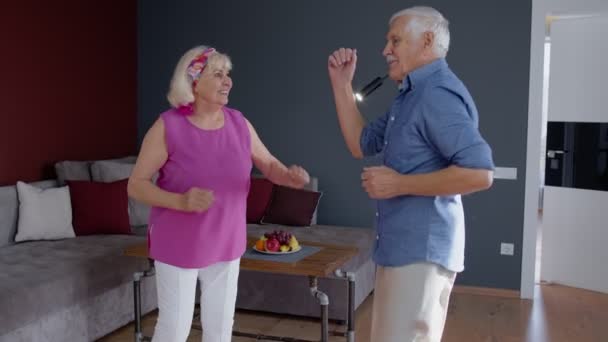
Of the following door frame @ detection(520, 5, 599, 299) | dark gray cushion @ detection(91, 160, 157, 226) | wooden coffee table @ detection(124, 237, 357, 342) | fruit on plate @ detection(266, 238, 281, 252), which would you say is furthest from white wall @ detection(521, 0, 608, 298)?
dark gray cushion @ detection(91, 160, 157, 226)

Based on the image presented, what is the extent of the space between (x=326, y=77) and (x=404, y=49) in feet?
11.4

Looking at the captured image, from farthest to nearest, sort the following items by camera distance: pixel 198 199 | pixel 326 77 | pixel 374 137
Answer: pixel 326 77, pixel 198 199, pixel 374 137

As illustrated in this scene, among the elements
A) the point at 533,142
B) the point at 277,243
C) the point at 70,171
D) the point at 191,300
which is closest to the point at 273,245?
the point at 277,243

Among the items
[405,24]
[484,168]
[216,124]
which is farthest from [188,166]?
[484,168]

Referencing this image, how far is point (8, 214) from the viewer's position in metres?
3.91

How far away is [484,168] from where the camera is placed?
62.4 inches

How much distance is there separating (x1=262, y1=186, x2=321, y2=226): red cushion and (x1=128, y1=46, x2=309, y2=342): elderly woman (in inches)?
97.7

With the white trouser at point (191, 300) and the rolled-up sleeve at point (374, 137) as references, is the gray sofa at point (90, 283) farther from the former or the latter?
the rolled-up sleeve at point (374, 137)

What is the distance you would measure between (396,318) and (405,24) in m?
0.79

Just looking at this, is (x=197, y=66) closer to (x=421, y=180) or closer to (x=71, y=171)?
(x=421, y=180)

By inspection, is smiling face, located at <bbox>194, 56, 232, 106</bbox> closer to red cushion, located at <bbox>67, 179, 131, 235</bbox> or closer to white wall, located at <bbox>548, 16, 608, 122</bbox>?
red cushion, located at <bbox>67, 179, 131, 235</bbox>

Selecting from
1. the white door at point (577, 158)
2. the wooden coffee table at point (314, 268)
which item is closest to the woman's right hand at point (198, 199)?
the wooden coffee table at point (314, 268)

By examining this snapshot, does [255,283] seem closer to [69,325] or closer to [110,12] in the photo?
[69,325]

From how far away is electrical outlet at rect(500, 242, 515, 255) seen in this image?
15.8 feet
